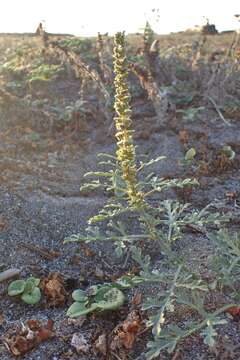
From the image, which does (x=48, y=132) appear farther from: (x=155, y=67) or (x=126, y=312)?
(x=126, y=312)

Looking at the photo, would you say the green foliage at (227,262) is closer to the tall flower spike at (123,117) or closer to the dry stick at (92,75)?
the tall flower spike at (123,117)

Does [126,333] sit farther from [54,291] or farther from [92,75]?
[92,75]

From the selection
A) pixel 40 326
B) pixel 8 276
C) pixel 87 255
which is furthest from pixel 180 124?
pixel 40 326

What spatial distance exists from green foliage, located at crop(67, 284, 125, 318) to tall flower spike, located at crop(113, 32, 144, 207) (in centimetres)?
72

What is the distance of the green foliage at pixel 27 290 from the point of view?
3.34 metres

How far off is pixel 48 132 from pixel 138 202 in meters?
3.28

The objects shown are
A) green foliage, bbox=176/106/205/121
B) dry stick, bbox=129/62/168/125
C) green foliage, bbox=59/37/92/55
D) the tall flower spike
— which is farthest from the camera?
green foliage, bbox=59/37/92/55

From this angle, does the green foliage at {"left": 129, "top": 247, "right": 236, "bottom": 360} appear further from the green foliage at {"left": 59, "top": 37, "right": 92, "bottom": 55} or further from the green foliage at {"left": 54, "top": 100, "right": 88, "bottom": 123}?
the green foliage at {"left": 59, "top": 37, "right": 92, "bottom": 55}

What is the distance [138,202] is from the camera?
2680 millimetres

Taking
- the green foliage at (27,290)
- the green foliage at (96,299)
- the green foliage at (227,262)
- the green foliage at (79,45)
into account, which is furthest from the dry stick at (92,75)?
the green foliage at (227,262)

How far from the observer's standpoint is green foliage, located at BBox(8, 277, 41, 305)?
3.34 meters

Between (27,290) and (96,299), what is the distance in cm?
47

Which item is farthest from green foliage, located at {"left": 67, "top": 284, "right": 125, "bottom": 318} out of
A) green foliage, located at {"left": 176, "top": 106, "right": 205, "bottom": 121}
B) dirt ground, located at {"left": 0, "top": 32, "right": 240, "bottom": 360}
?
green foliage, located at {"left": 176, "top": 106, "right": 205, "bottom": 121}

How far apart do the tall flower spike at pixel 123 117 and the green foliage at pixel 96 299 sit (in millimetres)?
717
